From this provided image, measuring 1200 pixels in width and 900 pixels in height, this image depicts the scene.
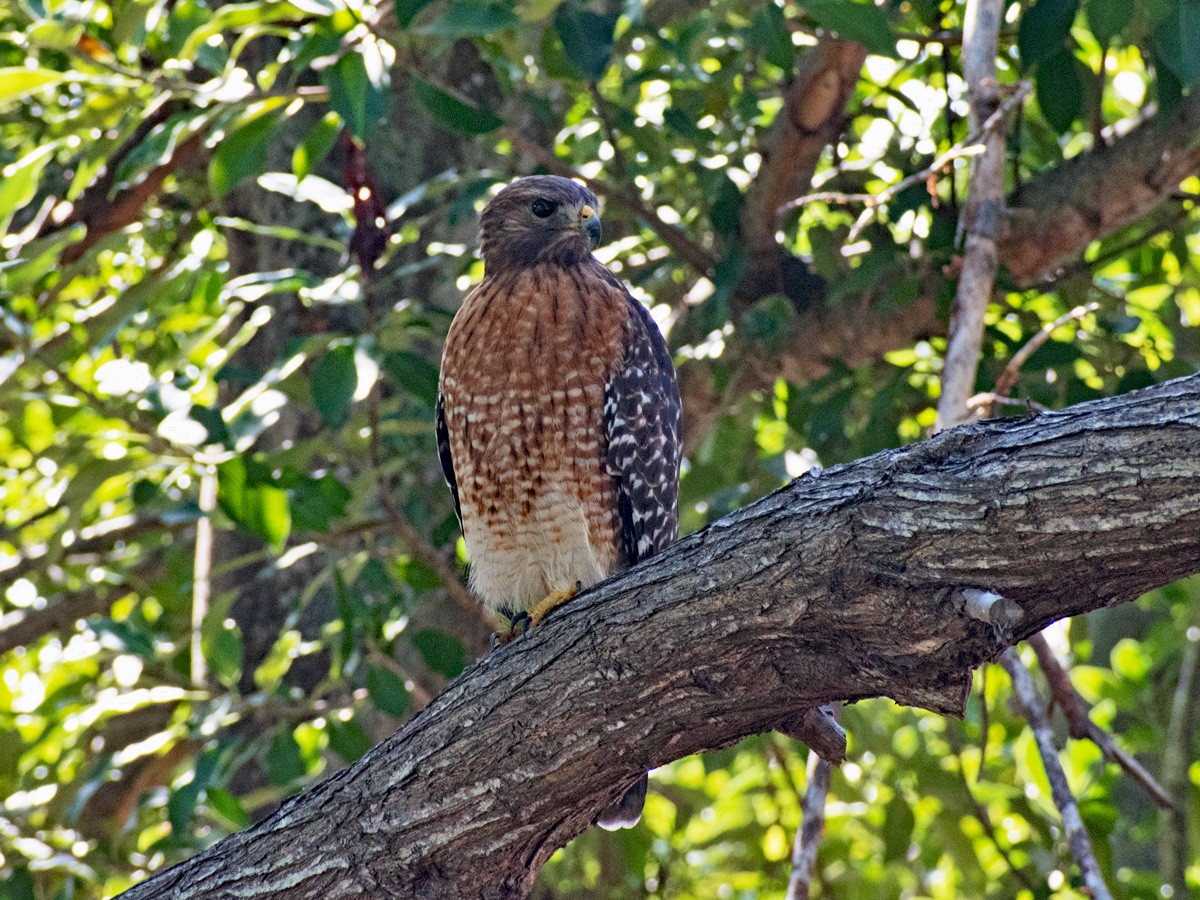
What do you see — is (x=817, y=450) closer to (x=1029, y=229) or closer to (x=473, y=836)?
(x=1029, y=229)

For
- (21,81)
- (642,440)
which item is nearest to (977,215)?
(642,440)

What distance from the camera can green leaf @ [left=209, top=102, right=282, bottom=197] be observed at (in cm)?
429

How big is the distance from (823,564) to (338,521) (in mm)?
2852

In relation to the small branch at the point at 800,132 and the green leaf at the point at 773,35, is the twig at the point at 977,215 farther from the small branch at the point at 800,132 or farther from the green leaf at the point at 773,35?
the small branch at the point at 800,132

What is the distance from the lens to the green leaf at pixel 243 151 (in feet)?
14.1

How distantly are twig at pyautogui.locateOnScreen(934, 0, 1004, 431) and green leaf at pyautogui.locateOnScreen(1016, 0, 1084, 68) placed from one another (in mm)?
233

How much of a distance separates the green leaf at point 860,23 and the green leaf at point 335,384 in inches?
69.4

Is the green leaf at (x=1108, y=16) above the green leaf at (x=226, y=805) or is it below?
above

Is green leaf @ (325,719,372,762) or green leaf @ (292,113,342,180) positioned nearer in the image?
green leaf @ (292,113,342,180)

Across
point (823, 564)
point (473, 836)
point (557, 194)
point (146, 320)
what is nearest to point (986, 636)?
point (823, 564)

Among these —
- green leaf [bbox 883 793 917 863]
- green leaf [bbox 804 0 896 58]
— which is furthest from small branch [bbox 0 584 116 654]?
green leaf [bbox 804 0 896 58]

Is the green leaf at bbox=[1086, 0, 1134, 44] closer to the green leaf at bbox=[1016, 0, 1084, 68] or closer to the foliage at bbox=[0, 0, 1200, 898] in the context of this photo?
the foliage at bbox=[0, 0, 1200, 898]

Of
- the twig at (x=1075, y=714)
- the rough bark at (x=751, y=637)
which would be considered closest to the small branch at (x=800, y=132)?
the twig at (x=1075, y=714)

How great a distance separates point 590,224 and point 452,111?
579mm
